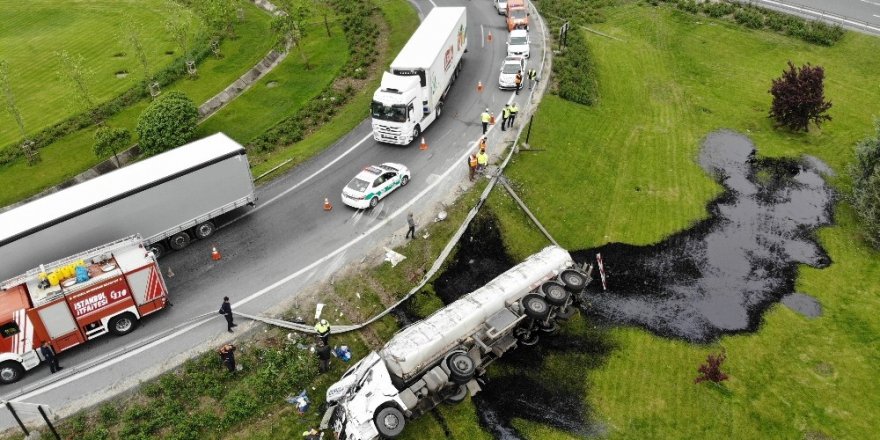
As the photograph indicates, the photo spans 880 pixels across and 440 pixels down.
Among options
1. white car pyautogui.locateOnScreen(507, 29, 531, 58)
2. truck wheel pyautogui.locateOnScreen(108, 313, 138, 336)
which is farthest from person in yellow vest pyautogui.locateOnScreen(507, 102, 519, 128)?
truck wheel pyautogui.locateOnScreen(108, 313, 138, 336)

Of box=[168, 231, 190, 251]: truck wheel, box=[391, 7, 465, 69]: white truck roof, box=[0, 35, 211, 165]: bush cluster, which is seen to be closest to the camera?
box=[168, 231, 190, 251]: truck wheel

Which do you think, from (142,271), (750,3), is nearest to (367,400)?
(142,271)

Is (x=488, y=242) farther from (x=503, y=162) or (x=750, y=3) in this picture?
(x=750, y=3)

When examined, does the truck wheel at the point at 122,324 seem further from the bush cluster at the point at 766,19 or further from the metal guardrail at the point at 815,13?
the metal guardrail at the point at 815,13

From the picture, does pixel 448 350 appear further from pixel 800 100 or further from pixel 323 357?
pixel 800 100

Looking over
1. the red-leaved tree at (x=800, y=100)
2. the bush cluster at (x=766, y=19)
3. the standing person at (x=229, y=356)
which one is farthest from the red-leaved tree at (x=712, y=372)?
the bush cluster at (x=766, y=19)

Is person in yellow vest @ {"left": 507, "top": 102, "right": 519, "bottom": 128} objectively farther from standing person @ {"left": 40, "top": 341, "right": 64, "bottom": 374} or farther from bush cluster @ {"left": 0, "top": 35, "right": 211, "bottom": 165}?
bush cluster @ {"left": 0, "top": 35, "right": 211, "bottom": 165}
